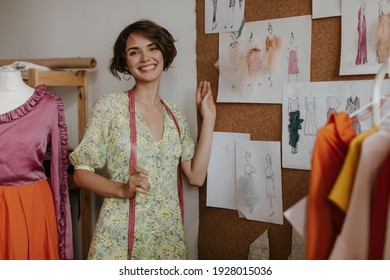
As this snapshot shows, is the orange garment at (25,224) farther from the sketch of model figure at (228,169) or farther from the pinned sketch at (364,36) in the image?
the pinned sketch at (364,36)

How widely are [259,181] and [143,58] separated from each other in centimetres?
57

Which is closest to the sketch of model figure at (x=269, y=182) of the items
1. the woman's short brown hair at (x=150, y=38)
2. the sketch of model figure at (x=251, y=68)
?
the sketch of model figure at (x=251, y=68)

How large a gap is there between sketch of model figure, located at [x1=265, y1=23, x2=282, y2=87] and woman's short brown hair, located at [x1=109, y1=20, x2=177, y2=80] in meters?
0.33

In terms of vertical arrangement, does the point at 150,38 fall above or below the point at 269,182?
above

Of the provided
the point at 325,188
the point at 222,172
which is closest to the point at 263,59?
the point at 222,172

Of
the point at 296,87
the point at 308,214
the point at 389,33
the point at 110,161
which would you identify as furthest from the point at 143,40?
the point at 308,214

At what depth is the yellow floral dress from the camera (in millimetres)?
1483

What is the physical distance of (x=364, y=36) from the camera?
4.23 feet

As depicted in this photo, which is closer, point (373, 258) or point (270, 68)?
point (373, 258)

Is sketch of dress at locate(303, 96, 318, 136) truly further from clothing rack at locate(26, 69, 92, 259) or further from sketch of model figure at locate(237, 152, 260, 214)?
clothing rack at locate(26, 69, 92, 259)

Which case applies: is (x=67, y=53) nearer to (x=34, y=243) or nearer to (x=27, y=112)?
(x=27, y=112)

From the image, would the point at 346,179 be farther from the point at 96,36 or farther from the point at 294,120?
the point at 96,36

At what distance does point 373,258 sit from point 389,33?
2.36 feet

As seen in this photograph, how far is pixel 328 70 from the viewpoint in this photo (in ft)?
4.52
